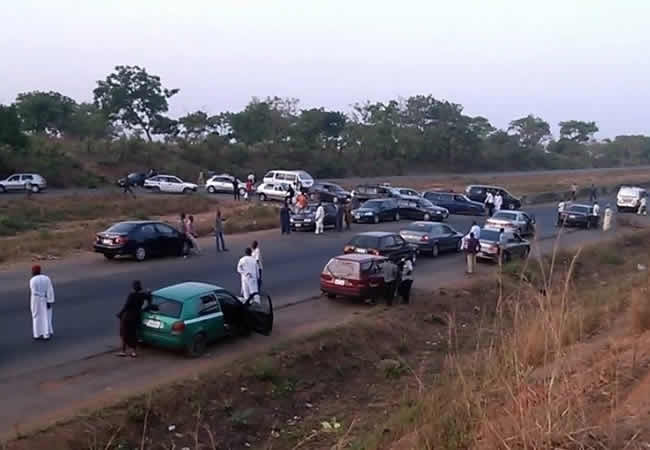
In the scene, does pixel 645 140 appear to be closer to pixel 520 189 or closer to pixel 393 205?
pixel 520 189

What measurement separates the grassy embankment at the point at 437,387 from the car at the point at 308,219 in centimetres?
1276

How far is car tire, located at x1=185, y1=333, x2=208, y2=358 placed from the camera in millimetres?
15329

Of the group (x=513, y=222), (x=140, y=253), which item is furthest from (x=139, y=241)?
(x=513, y=222)

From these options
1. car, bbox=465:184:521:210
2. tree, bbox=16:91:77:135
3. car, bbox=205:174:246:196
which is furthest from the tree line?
car, bbox=465:184:521:210

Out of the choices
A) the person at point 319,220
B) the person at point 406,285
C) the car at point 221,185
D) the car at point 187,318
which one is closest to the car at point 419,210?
the person at point 319,220

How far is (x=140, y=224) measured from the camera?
26844 millimetres

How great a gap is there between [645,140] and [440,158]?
3973 inches

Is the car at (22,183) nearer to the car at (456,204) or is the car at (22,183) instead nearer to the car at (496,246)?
the car at (456,204)

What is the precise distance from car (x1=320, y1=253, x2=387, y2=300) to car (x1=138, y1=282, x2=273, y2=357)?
5168mm

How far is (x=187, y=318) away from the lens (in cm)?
1512

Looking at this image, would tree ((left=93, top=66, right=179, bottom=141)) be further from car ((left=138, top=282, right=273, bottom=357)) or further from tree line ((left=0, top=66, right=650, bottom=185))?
car ((left=138, top=282, right=273, bottom=357))

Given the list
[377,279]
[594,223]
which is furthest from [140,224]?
[594,223]

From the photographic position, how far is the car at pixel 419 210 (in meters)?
44.3

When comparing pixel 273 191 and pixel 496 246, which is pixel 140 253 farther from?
pixel 273 191
